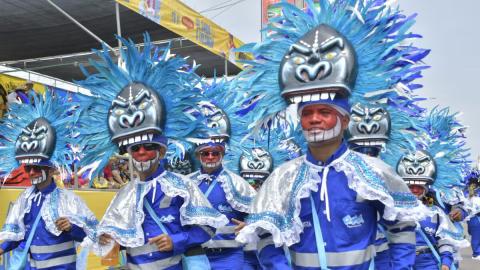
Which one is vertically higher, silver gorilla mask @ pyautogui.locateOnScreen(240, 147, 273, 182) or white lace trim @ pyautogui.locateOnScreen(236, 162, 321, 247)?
silver gorilla mask @ pyautogui.locateOnScreen(240, 147, 273, 182)

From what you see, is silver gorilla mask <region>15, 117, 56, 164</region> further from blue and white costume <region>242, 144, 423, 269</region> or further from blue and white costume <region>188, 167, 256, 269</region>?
blue and white costume <region>242, 144, 423, 269</region>

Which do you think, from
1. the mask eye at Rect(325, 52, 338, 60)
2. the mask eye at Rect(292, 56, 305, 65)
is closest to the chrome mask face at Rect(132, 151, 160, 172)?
the mask eye at Rect(292, 56, 305, 65)

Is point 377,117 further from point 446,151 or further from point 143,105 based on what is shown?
point 446,151

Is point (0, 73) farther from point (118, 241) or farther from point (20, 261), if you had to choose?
point (118, 241)

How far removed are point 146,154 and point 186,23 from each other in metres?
6.66

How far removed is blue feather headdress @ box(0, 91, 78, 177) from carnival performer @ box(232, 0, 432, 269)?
113 inches

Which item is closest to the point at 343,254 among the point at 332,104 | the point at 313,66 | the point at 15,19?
the point at 332,104

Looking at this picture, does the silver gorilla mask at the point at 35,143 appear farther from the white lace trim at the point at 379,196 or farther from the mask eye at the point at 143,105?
the white lace trim at the point at 379,196

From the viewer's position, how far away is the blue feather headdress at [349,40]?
11.8 ft

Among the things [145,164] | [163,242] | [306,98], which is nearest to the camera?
[306,98]

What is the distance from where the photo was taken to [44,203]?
5.69 meters

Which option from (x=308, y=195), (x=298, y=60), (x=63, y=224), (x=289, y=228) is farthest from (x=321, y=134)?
(x=63, y=224)

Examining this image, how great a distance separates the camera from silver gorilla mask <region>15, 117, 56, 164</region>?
5730mm

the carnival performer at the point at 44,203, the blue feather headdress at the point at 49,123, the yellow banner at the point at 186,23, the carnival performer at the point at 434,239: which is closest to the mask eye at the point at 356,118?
the carnival performer at the point at 434,239
